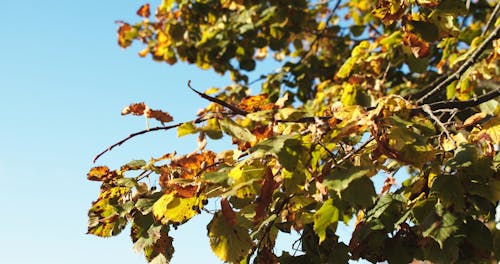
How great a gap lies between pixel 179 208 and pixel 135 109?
456mm

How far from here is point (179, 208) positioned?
5.65 ft

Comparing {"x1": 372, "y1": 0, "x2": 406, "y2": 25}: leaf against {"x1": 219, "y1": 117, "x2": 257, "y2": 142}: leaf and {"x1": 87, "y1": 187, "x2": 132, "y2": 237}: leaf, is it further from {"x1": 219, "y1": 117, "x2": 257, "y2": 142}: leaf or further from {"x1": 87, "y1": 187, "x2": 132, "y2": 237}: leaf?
{"x1": 87, "y1": 187, "x2": 132, "y2": 237}: leaf

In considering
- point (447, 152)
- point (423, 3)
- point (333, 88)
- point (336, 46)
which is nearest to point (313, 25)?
point (336, 46)

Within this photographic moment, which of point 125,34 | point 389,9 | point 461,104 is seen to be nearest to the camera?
point 461,104

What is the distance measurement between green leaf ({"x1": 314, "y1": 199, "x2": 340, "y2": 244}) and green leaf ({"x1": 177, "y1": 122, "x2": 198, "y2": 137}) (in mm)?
474

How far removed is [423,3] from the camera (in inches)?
95.0

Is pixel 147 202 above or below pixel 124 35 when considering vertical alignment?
below

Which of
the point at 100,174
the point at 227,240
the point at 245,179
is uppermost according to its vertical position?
the point at 100,174

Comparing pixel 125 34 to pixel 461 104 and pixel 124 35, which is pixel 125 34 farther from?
pixel 461 104

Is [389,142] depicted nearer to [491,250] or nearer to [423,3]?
[491,250]

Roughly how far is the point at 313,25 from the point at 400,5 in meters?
3.61

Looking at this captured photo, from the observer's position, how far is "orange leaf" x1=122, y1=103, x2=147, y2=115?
6.53ft

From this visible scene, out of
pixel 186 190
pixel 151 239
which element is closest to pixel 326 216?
pixel 186 190

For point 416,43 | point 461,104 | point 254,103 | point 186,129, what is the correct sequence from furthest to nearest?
point 416,43
point 461,104
point 254,103
point 186,129
